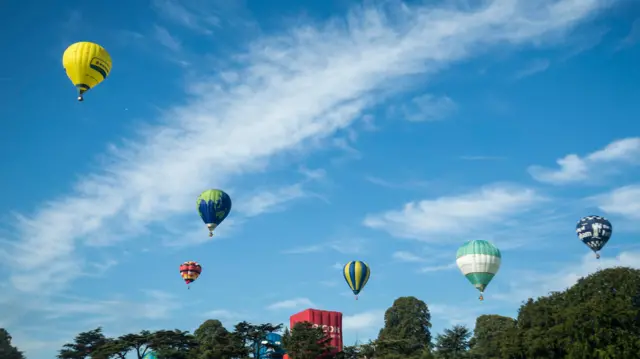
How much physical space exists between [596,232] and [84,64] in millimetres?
60178

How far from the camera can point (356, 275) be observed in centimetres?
7925

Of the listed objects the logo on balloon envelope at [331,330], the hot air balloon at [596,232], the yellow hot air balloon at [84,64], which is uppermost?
the yellow hot air balloon at [84,64]

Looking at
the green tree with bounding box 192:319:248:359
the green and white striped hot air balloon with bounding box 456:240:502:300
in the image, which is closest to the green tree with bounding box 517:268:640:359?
the green and white striped hot air balloon with bounding box 456:240:502:300

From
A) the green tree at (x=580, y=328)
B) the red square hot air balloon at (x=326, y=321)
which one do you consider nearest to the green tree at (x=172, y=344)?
the red square hot air balloon at (x=326, y=321)

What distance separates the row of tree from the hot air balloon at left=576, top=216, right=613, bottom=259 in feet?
47.6

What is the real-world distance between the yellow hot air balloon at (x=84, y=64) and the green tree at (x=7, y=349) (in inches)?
2420

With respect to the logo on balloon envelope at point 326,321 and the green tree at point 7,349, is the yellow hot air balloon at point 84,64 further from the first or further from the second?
the green tree at point 7,349

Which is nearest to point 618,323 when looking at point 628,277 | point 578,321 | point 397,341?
point 578,321

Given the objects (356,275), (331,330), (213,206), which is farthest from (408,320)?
(213,206)

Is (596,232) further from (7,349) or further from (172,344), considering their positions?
(7,349)

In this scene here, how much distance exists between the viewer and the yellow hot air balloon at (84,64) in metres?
52.6

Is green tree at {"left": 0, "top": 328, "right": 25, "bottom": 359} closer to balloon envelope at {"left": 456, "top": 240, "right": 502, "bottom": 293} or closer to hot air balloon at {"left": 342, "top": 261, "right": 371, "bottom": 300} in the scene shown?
→ hot air balloon at {"left": 342, "top": 261, "right": 371, "bottom": 300}

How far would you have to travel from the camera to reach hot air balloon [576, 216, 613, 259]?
76562 millimetres

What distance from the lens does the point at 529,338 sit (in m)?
52.8
